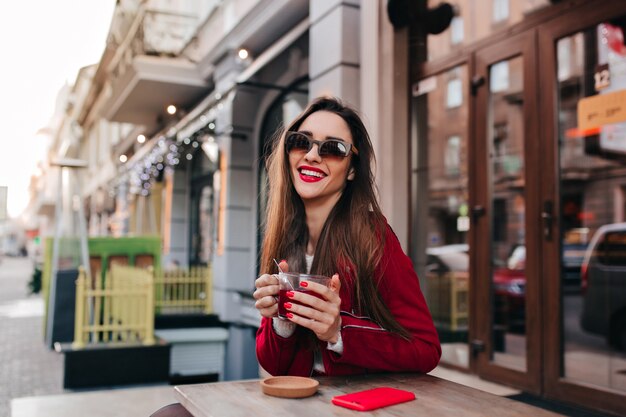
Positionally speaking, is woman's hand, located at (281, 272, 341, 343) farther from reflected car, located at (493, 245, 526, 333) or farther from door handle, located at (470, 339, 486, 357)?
reflected car, located at (493, 245, 526, 333)

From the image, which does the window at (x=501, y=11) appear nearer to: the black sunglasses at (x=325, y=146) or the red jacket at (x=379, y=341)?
the black sunglasses at (x=325, y=146)

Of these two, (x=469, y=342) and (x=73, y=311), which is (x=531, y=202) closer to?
(x=469, y=342)

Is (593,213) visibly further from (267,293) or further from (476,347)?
(267,293)

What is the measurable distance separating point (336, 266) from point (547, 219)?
2800 millimetres

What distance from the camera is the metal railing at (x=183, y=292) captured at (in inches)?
379

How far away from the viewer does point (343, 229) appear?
2.05 metres

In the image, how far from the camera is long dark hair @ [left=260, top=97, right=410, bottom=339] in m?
1.95

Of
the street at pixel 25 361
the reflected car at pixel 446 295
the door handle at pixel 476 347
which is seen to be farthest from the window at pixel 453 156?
the street at pixel 25 361

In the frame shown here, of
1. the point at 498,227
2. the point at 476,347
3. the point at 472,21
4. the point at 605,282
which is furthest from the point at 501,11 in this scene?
the point at 605,282

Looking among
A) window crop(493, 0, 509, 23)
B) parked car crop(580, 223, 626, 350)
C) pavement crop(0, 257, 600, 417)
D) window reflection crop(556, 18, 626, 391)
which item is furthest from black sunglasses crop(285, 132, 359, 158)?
parked car crop(580, 223, 626, 350)

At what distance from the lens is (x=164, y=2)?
51.4ft

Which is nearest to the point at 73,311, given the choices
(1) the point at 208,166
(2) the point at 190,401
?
(1) the point at 208,166

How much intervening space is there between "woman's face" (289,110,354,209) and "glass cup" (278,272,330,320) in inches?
18.7

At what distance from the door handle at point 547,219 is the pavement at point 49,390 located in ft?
4.01
